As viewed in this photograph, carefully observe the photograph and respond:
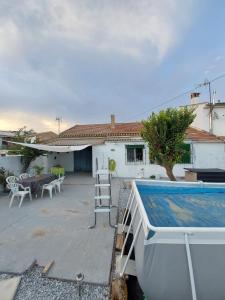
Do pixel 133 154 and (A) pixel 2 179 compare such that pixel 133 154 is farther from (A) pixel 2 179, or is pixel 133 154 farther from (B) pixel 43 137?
(B) pixel 43 137

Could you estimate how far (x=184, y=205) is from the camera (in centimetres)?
630

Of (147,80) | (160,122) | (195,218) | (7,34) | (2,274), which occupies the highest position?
(147,80)

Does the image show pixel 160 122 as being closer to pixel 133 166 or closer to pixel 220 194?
pixel 220 194

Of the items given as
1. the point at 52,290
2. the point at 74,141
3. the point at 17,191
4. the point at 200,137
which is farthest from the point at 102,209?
the point at 74,141

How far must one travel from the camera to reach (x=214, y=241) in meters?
3.25

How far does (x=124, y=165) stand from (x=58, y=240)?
45.8 feet

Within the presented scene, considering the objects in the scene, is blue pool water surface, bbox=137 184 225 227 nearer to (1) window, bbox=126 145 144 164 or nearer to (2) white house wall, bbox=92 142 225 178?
(2) white house wall, bbox=92 142 225 178

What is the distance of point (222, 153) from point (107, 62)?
13.4 m

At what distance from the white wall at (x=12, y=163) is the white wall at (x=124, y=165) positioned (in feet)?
22.8

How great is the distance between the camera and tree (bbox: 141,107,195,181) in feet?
34.9

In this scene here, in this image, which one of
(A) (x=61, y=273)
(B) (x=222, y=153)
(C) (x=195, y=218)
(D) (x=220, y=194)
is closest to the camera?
(A) (x=61, y=273)

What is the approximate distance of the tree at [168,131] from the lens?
1063 cm

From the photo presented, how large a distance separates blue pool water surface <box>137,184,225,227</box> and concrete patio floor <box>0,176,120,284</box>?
1711mm

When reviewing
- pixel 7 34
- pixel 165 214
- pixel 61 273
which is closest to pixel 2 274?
pixel 61 273
